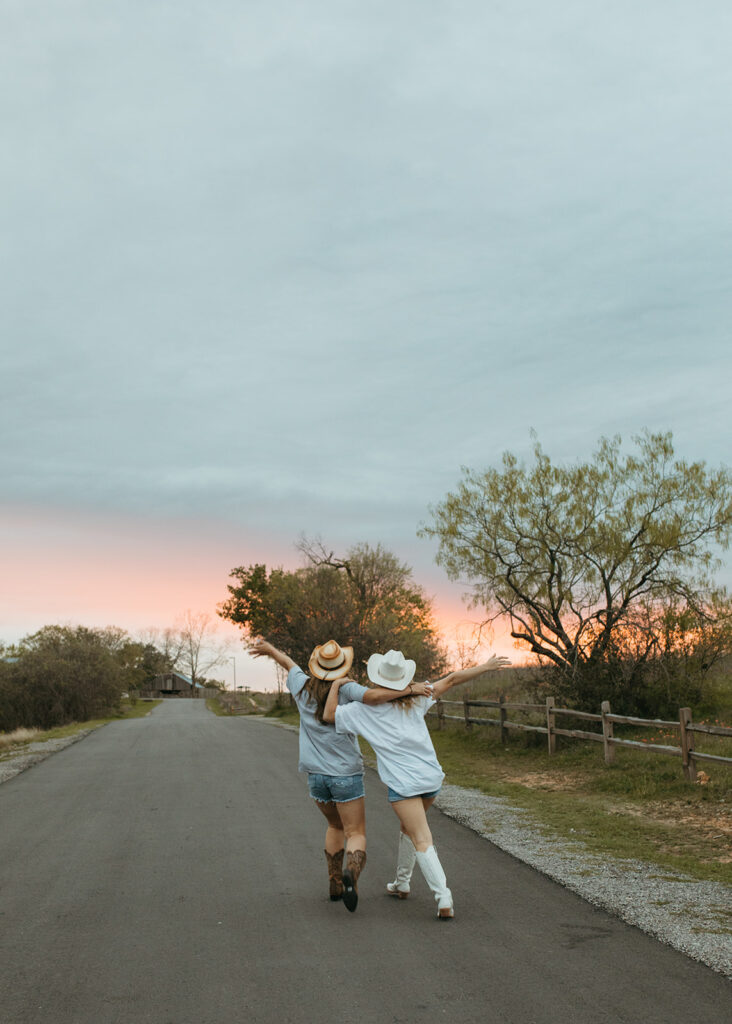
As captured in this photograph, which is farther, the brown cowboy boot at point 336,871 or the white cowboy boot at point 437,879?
the brown cowboy boot at point 336,871

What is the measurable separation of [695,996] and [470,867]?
3507 mm

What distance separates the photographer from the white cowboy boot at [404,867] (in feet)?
22.3

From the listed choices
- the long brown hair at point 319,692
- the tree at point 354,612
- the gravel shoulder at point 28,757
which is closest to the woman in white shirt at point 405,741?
the long brown hair at point 319,692

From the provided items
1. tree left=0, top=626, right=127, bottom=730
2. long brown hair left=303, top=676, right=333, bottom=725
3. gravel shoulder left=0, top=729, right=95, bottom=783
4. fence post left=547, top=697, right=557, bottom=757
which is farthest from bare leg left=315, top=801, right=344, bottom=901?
tree left=0, top=626, right=127, bottom=730

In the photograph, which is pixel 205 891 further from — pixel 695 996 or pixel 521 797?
pixel 521 797

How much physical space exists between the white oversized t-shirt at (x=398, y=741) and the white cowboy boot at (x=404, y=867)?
62cm

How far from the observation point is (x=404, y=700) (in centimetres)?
661

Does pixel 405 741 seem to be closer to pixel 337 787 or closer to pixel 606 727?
pixel 337 787

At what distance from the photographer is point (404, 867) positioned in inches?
269

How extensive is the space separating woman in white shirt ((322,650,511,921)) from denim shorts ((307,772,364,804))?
26 centimetres

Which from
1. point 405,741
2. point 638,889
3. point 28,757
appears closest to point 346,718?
point 405,741

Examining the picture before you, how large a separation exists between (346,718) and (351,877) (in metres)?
1.08

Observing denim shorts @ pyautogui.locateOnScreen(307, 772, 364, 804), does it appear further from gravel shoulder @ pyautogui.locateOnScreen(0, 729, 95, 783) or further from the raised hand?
gravel shoulder @ pyautogui.locateOnScreen(0, 729, 95, 783)

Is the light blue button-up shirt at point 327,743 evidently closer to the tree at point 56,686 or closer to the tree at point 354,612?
the tree at point 354,612
